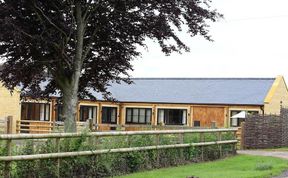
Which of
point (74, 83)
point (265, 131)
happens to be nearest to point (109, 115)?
point (265, 131)

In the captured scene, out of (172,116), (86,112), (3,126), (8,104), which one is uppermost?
(8,104)

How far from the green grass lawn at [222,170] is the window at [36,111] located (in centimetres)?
2669

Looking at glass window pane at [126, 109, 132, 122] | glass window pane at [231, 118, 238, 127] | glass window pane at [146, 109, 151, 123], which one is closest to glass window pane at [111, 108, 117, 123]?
glass window pane at [126, 109, 132, 122]

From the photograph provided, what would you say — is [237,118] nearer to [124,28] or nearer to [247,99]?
[247,99]

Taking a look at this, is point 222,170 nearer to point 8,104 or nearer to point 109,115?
point 8,104

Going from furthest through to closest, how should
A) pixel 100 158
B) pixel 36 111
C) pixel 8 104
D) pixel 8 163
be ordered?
1. pixel 36 111
2. pixel 8 104
3. pixel 100 158
4. pixel 8 163

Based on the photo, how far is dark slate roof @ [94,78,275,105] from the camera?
40.5 meters

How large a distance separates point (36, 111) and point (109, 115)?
613 cm

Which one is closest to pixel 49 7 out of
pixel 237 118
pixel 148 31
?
pixel 148 31

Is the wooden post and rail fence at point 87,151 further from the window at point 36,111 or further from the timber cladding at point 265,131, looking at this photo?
the window at point 36,111

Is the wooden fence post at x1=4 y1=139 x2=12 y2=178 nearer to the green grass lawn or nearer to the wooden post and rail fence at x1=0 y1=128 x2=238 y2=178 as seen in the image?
the wooden post and rail fence at x1=0 y1=128 x2=238 y2=178

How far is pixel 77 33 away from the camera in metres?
20.3

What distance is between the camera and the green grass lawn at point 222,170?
1553 centimetres

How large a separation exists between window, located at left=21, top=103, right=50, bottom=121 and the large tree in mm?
22429
